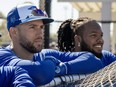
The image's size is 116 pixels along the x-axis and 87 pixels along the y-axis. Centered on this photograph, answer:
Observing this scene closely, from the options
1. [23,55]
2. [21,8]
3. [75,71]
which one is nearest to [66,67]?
[75,71]

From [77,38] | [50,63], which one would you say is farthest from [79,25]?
[50,63]

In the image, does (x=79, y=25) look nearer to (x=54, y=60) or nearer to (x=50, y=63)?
(x=54, y=60)

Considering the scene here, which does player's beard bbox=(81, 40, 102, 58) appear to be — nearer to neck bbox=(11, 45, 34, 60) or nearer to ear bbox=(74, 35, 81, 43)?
ear bbox=(74, 35, 81, 43)

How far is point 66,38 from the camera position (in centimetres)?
387

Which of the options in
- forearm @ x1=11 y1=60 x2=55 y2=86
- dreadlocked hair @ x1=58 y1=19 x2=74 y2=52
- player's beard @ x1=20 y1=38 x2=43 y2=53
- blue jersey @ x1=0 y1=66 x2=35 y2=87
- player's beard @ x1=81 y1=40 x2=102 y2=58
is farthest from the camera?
dreadlocked hair @ x1=58 y1=19 x2=74 y2=52

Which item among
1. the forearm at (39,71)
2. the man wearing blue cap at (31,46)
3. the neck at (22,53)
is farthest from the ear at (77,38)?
the forearm at (39,71)

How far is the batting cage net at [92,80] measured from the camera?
2.61 metres

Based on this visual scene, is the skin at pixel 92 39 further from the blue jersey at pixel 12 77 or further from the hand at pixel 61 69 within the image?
the blue jersey at pixel 12 77

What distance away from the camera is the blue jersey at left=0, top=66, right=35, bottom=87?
95.0 inches

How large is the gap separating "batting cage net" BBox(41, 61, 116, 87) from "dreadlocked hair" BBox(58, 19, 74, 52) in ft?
2.32

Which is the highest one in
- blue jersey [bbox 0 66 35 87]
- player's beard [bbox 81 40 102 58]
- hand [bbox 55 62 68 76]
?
blue jersey [bbox 0 66 35 87]

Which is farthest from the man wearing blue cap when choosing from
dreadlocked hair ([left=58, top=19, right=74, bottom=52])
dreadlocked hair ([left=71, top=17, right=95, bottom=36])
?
dreadlocked hair ([left=58, top=19, right=74, bottom=52])

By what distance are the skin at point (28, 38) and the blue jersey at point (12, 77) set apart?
0.47 meters

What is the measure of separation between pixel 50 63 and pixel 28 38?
259mm
